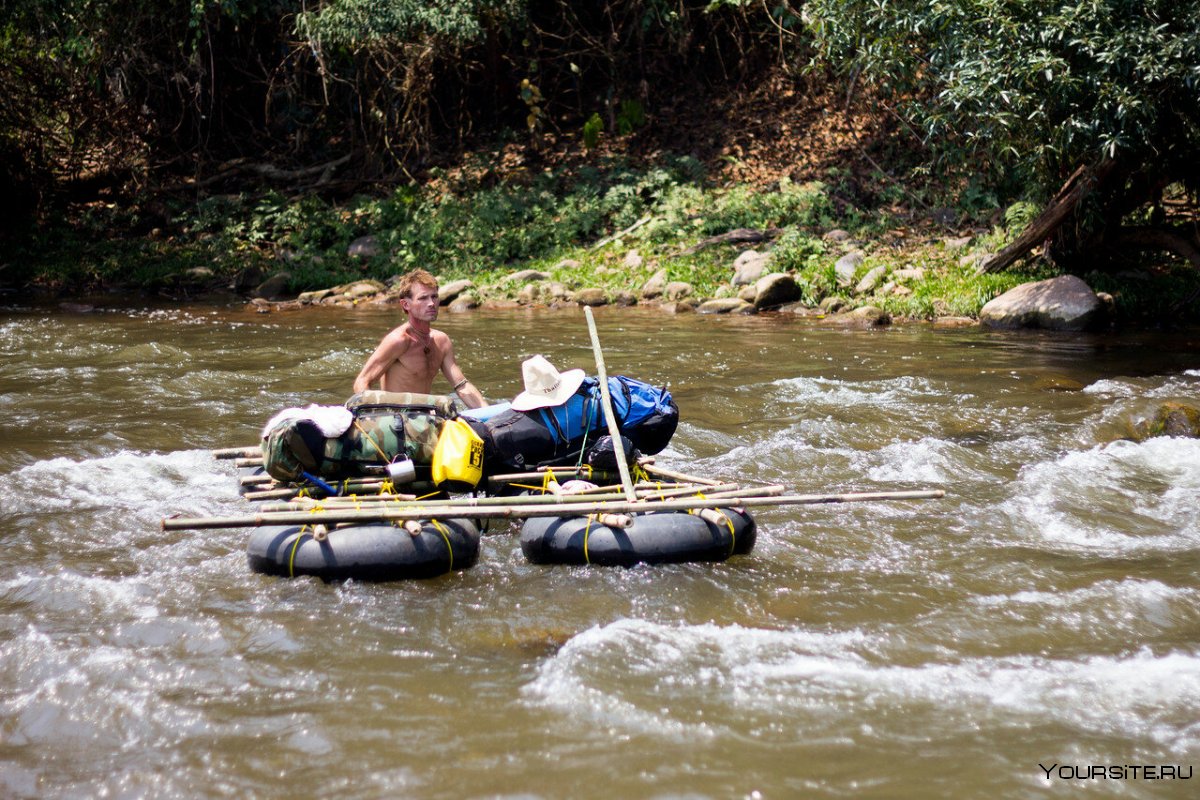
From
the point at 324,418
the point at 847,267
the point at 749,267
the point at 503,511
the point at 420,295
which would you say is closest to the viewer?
the point at 503,511

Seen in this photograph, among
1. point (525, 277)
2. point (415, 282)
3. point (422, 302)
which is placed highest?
point (415, 282)

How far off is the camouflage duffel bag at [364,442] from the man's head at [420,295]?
85 cm

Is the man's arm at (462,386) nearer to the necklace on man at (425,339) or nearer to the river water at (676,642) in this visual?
the necklace on man at (425,339)

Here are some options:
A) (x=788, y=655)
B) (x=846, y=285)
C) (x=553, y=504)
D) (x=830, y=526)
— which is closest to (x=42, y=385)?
(x=553, y=504)

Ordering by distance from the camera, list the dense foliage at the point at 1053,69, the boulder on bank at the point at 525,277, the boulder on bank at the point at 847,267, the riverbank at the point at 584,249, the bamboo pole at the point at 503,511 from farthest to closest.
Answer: the boulder on bank at the point at 525,277 → the boulder on bank at the point at 847,267 → the riverbank at the point at 584,249 → the dense foliage at the point at 1053,69 → the bamboo pole at the point at 503,511

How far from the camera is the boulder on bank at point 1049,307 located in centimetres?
1216

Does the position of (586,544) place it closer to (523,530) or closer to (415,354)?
(523,530)

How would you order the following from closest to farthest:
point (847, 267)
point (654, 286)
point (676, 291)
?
point (847, 267) → point (676, 291) → point (654, 286)

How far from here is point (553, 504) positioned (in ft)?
17.4

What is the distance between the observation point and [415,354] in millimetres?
6934

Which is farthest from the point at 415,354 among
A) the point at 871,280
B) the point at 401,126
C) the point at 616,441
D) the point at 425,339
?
the point at 401,126

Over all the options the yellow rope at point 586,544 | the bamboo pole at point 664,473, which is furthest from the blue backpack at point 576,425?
the yellow rope at point 586,544

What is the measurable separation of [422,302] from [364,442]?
1.19 meters

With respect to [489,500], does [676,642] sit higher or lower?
lower
